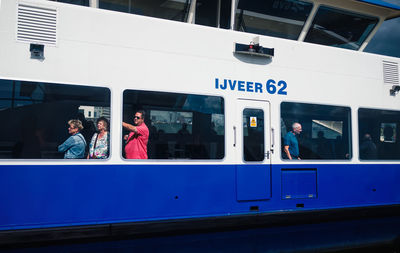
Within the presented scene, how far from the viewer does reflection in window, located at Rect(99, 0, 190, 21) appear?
4.58 m

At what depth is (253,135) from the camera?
464cm

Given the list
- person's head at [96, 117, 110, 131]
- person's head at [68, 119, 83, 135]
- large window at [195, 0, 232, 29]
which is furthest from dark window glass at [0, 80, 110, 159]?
large window at [195, 0, 232, 29]

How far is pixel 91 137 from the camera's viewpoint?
399 centimetres

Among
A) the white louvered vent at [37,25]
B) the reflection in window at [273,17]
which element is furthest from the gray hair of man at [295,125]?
the white louvered vent at [37,25]

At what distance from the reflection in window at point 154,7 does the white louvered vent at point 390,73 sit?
10.8 ft

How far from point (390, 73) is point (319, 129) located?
167 centimetres

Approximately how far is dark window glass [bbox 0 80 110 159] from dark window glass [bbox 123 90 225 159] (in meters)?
0.48

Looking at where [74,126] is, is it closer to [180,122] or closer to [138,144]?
[138,144]

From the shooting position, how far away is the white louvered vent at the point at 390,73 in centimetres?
574

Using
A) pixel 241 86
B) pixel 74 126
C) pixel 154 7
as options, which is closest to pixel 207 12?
pixel 154 7

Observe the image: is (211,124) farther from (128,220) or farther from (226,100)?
(128,220)

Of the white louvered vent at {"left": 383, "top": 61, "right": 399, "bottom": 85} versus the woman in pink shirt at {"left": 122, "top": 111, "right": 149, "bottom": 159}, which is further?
the white louvered vent at {"left": 383, "top": 61, "right": 399, "bottom": 85}

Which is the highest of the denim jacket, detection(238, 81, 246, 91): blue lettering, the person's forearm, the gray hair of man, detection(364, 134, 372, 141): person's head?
detection(238, 81, 246, 91): blue lettering

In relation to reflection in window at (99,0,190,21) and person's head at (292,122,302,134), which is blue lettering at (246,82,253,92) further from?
reflection in window at (99,0,190,21)
